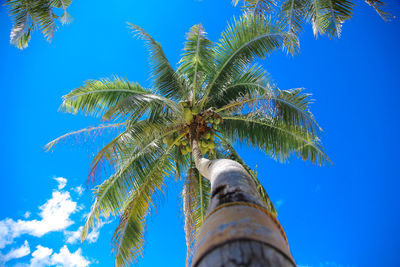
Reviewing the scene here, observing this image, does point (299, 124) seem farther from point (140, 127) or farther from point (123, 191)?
point (123, 191)

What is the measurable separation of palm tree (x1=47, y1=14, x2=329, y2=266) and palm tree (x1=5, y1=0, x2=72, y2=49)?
1389 millimetres

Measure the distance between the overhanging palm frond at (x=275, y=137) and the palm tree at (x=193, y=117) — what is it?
1.0 inches

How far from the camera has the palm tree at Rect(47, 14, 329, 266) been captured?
5.76 meters

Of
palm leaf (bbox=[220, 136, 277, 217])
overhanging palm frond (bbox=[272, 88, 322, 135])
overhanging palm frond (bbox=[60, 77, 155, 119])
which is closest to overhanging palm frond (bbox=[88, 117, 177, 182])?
overhanging palm frond (bbox=[60, 77, 155, 119])

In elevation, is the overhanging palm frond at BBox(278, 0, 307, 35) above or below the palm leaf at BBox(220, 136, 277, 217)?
above

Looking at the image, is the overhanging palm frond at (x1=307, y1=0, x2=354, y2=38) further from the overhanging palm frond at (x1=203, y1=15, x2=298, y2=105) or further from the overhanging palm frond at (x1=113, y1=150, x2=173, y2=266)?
the overhanging palm frond at (x1=113, y1=150, x2=173, y2=266)

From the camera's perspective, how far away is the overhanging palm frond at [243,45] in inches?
239

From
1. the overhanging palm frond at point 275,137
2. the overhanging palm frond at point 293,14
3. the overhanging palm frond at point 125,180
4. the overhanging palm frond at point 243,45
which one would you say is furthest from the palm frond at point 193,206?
the overhanging palm frond at point 293,14

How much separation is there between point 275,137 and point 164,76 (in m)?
3.45

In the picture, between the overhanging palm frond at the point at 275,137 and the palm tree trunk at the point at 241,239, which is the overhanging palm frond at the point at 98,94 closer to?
the overhanging palm frond at the point at 275,137

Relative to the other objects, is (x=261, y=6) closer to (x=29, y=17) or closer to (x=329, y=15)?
(x=329, y=15)

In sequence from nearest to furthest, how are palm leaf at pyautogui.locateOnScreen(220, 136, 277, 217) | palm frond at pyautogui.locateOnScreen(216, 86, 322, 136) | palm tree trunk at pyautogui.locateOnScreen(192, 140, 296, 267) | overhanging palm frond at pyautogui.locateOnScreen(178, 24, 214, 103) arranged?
palm tree trunk at pyautogui.locateOnScreen(192, 140, 296, 267) → palm frond at pyautogui.locateOnScreen(216, 86, 322, 136) → palm leaf at pyautogui.locateOnScreen(220, 136, 277, 217) → overhanging palm frond at pyautogui.locateOnScreen(178, 24, 214, 103)

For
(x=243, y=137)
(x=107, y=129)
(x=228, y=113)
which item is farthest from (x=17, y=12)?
(x=243, y=137)

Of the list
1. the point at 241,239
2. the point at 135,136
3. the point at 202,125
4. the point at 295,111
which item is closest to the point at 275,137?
the point at 295,111
